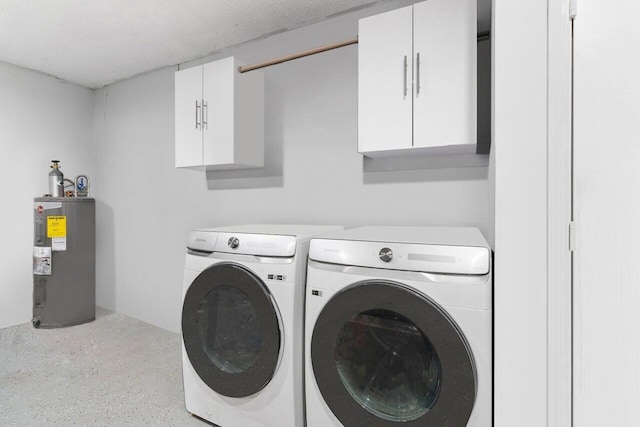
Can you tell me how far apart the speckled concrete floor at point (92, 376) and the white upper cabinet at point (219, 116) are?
139 cm

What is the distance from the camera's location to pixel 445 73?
148 centimetres

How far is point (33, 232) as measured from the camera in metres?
3.09

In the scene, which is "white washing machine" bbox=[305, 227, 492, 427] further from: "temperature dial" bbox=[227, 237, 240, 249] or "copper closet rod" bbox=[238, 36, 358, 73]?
"copper closet rod" bbox=[238, 36, 358, 73]

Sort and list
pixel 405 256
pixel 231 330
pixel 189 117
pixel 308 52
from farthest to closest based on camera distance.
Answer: pixel 189 117, pixel 308 52, pixel 231 330, pixel 405 256

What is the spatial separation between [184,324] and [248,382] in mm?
451

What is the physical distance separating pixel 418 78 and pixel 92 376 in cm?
257

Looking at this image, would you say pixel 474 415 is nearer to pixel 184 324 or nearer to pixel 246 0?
pixel 184 324

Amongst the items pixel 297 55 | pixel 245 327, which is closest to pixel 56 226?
pixel 245 327

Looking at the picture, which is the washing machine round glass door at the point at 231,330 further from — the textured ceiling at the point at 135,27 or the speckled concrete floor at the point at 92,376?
the textured ceiling at the point at 135,27
